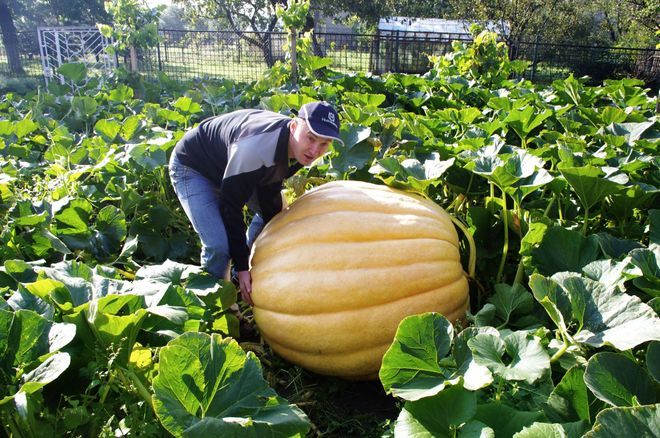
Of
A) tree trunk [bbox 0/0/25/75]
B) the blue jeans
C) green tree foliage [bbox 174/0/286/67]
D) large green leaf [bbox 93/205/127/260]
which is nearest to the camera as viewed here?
the blue jeans

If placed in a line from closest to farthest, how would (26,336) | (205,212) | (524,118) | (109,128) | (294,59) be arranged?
(26,336), (205,212), (524,118), (109,128), (294,59)

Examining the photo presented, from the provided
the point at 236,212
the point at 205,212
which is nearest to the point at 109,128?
the point at 205,212

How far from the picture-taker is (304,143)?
6.59ft

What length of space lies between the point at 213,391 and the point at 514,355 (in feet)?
2.36

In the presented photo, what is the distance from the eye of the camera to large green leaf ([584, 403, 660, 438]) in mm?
990

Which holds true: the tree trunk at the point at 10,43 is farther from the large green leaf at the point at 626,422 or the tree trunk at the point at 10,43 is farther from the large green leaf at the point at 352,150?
the large green leaf at the point at 626,422

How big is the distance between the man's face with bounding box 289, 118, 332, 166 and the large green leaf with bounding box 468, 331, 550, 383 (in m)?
0.92

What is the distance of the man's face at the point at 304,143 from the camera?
6.53 ft

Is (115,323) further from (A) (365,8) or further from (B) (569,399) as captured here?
(A) (365,8)

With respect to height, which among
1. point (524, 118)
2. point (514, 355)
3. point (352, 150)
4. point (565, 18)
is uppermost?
point (565, 18)

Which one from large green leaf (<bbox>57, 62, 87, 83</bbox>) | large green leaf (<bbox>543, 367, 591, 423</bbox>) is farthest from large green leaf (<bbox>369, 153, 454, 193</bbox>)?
large green leaf (<bbox>57, 62, 87, 83</bbox>)

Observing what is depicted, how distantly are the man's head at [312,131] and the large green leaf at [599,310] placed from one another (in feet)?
2.87

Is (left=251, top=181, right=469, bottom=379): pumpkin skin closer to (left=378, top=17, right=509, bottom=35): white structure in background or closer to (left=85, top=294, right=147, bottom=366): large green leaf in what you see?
(left=85, top=294, right=147, bottom=366): large green leaf

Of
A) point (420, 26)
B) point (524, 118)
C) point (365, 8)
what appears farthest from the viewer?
point (420, 26)
